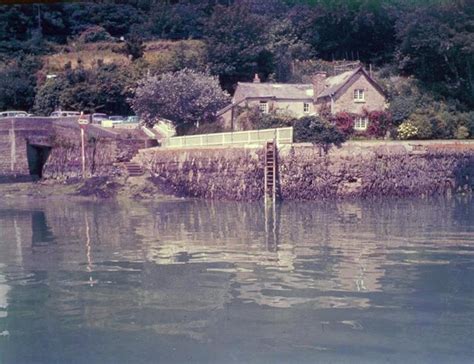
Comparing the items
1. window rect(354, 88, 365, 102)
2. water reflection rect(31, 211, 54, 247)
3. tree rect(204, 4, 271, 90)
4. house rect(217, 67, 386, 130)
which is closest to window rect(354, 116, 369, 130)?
house rect(217, 67, 386, 130)

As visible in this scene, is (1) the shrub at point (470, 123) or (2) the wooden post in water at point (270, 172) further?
(1) the shrub at point (470, 123)

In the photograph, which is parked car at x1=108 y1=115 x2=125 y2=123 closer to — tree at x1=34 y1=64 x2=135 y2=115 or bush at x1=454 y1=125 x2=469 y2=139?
tree at x1=34 y1=64 x2=135 y2=115

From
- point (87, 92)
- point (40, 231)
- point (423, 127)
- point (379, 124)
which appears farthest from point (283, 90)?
point (40, 231)

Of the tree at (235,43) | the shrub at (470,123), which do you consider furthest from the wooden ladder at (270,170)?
the tree at (235,43)

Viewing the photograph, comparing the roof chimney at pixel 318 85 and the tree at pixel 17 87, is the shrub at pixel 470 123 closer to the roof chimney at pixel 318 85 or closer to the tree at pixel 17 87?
the roof chimney at pixel 318 85

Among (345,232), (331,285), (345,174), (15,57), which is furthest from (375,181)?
(15,57)

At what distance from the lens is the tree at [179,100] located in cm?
3716

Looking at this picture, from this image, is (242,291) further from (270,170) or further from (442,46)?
(442,46)

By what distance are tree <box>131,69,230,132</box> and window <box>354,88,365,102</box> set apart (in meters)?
6.89

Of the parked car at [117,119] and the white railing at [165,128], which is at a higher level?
the parked car at [117,119]

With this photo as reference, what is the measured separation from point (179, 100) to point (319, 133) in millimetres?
9331

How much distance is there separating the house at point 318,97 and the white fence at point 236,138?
12.5 feet

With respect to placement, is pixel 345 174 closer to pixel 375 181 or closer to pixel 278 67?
pixel 375 181

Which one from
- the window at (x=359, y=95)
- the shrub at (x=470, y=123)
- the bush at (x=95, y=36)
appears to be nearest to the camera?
the shrub at (x=470, y=123)
